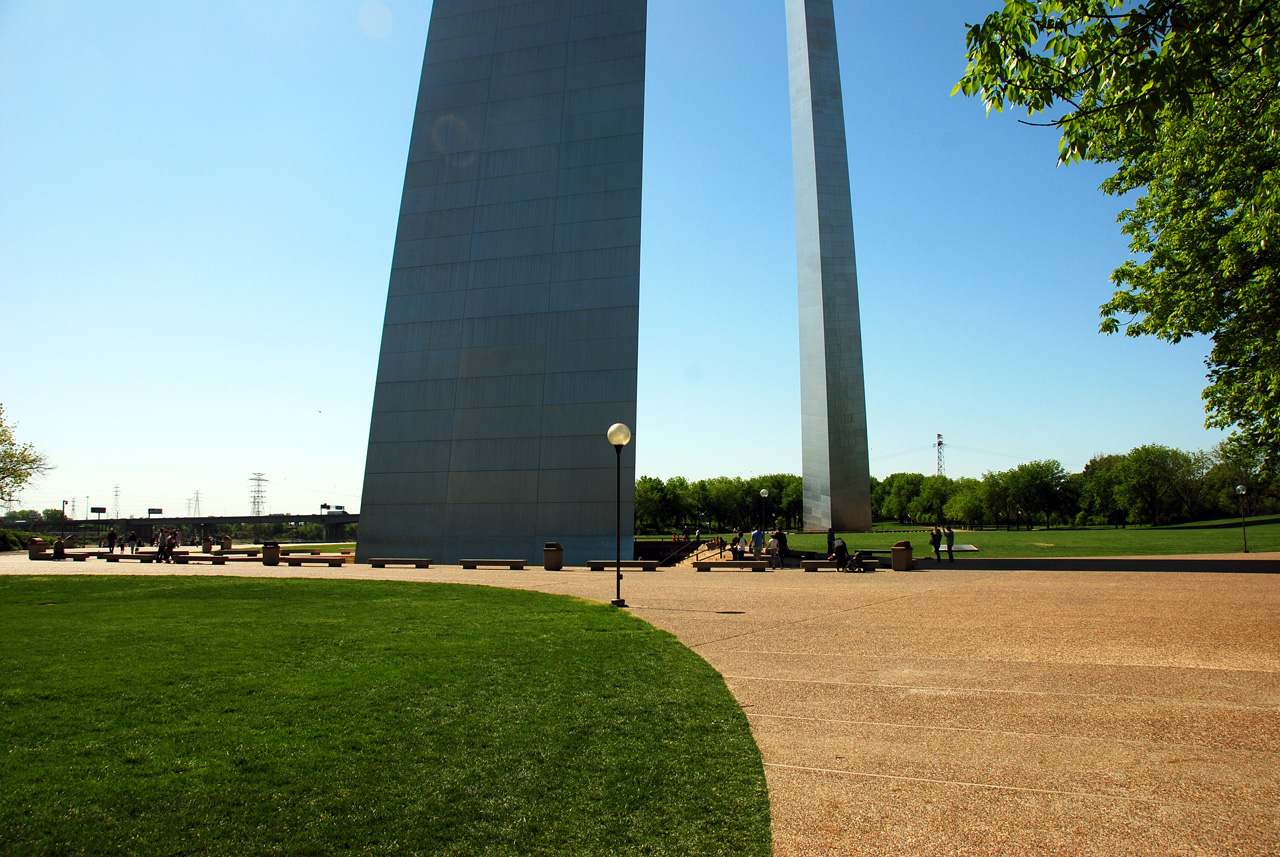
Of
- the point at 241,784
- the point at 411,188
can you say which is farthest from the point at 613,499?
the point at 241,784

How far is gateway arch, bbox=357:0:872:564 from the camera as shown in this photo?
33.4 m

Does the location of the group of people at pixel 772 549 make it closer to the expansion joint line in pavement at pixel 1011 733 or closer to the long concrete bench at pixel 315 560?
the long concrete bench at pixel 315 560

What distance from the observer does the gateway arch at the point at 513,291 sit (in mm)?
33438

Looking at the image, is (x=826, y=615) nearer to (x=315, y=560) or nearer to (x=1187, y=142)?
(x=1187, y=142)

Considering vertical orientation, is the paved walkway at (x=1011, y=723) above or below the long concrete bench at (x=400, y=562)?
below

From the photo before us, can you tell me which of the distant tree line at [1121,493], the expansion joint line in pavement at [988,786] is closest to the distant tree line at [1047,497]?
the distant tree line at [1121,493]

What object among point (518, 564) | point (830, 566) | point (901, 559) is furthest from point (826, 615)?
point (518, 564)

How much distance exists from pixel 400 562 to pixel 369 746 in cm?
3010

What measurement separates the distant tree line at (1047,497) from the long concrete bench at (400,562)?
2427 inches

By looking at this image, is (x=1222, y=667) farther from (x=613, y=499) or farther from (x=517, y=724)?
(x=613, y=499)

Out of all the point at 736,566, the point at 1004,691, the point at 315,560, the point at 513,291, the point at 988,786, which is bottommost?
the point at 988,786

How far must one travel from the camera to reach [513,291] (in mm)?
35312

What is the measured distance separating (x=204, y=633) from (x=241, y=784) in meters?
6.00

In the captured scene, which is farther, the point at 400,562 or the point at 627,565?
the point at 400,562
